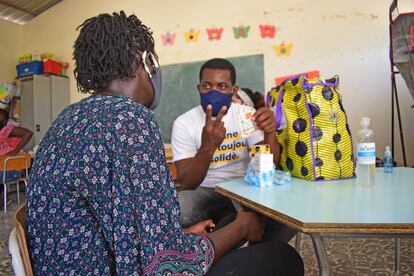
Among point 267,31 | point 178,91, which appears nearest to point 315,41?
point 267,31

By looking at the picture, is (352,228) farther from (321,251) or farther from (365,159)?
(365,159)

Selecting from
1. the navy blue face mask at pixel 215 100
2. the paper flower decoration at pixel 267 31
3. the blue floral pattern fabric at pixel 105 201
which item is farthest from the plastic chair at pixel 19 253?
the paper flower decoration at pixel 267 31

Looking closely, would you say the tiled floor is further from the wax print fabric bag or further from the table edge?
the table edge

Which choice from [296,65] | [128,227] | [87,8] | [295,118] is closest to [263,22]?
[296,65]

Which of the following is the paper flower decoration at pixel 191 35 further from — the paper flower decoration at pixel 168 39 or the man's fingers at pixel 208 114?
the man's fingers at pixel 208 114

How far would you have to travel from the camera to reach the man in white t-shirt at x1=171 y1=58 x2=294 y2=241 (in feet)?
4.74

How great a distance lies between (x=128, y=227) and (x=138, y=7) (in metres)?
5.15

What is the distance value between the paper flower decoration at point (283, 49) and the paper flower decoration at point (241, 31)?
0.45 m

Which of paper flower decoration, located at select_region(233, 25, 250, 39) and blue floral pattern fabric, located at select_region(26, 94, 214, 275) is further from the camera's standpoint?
paper flower decoration, located at select_region(233, 25, 250, 39)

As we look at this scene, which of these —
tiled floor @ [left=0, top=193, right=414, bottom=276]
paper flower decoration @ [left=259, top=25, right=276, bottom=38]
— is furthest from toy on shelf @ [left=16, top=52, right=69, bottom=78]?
tiled floor @ [left=0, top=193, right=414, bottom=276]

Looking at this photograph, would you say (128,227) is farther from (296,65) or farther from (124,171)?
(296,65)

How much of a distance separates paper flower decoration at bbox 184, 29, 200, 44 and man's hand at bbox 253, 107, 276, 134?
12.3 ft

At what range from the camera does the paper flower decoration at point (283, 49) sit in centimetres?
434

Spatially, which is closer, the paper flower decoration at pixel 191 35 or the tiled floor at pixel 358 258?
the tiled floor at pixel 358 258
